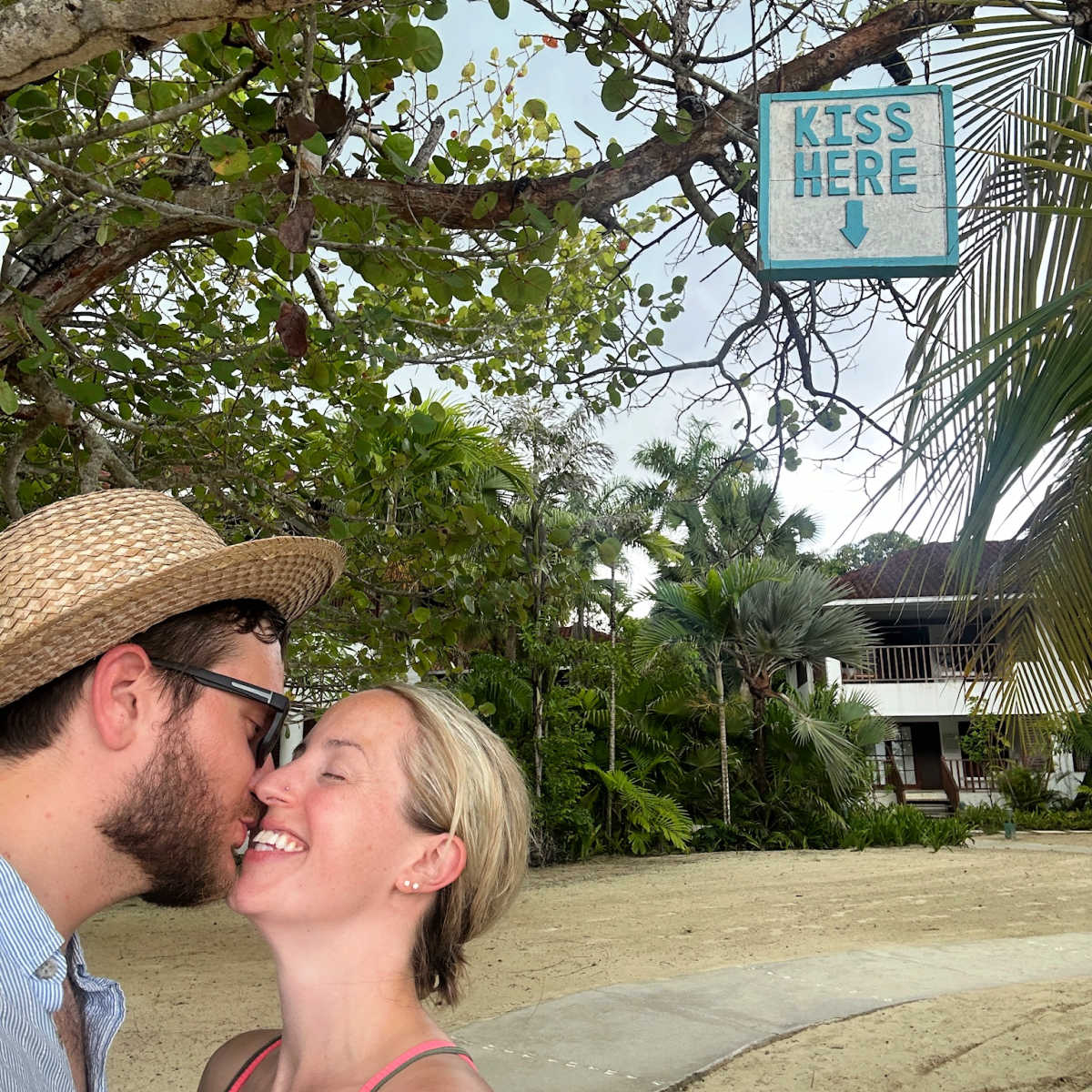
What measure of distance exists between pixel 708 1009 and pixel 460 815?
4.23 meters

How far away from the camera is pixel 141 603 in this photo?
1521 mm

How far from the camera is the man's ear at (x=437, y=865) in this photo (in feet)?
5.53

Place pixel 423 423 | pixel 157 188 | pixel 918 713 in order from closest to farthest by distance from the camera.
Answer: pixel 157 188 → pixel 423 423 → pixel 918 713

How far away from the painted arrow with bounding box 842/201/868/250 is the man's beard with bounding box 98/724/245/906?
6.20ft

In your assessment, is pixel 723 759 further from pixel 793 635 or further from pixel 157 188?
pixel 157 188

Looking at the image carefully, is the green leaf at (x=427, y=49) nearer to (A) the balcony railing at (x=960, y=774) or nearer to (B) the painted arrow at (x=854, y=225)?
(B) the painted arrow at (x=854, y=225)

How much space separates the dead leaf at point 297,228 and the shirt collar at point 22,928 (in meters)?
1.36

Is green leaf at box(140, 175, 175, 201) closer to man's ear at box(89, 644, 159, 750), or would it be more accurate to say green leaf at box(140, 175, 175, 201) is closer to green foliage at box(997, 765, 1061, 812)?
man's ear at box(89, 644, 159, 750)

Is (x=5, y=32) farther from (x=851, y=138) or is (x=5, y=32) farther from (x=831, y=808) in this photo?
(x=831, y=808)

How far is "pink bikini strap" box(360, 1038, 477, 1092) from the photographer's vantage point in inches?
58.5

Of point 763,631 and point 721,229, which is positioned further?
point 763,631

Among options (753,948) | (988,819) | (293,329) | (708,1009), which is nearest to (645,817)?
(753,948)

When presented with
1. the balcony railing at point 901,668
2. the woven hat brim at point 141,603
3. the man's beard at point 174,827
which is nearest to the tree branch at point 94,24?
the woven hat brim at point 141,603

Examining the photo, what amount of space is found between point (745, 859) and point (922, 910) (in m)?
4.45
